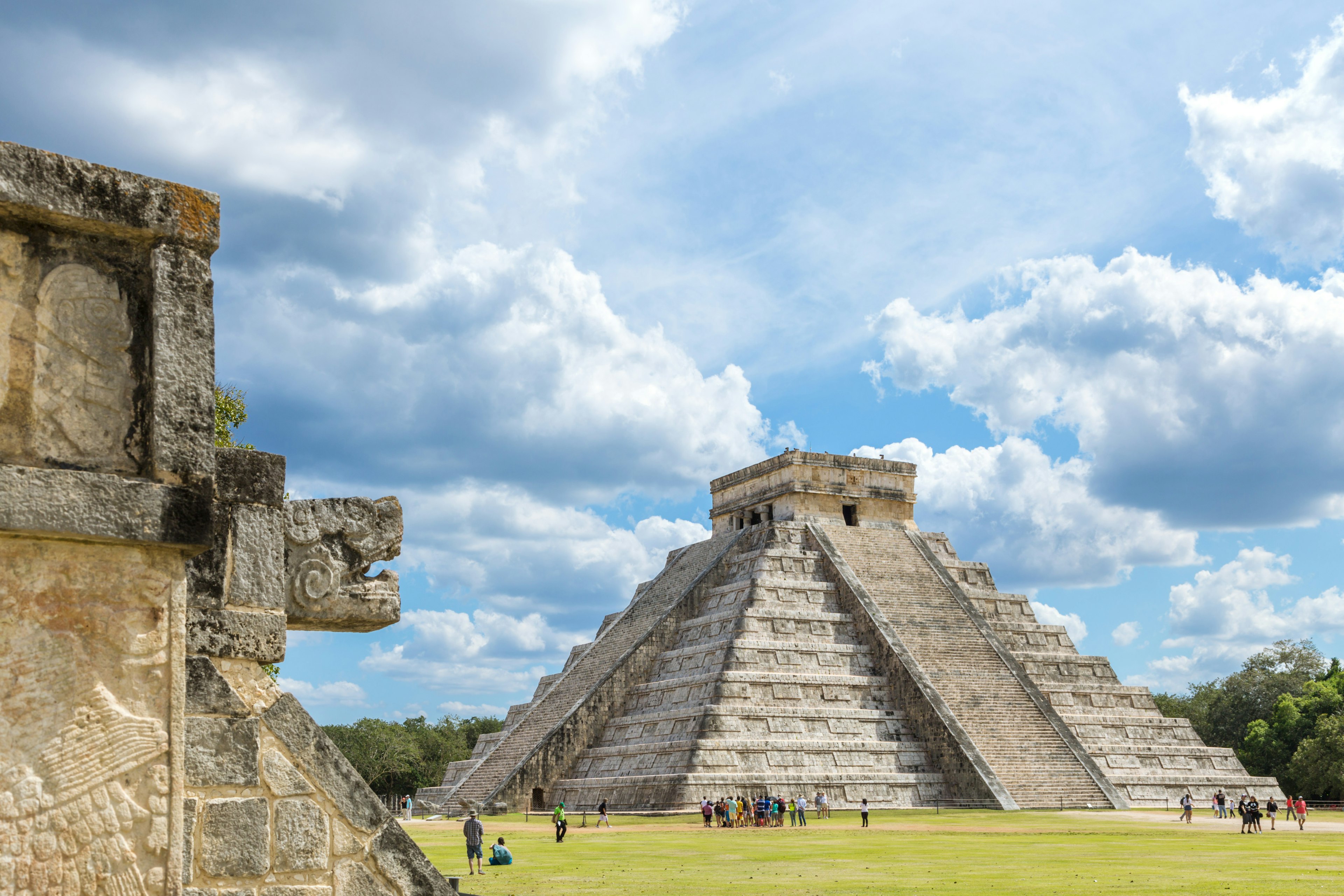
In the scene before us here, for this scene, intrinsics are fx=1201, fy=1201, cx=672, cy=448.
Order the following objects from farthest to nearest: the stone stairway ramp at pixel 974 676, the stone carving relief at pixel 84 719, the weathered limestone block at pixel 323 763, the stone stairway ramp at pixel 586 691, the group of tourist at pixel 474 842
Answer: the stone stairway ramp at pixel 586 691 → the stone stairway ramp at pixel 974 676 → the group of tourist at pixel 474 842 → the weathered limestone block at pixel 323 763 → the stone carving relief at pixel 84 719

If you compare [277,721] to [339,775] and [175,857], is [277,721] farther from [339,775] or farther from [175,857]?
[175,857]

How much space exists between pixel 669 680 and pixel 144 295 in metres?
27.9

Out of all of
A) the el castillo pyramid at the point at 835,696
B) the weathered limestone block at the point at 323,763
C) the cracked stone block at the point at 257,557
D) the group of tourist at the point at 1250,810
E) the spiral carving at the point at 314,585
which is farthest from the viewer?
the el castillo pyramid at the point at 835,696

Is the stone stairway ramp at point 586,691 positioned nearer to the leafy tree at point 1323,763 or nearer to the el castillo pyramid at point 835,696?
the el castillo pyramid at point 835,696

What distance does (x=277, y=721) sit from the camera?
4.13 metres

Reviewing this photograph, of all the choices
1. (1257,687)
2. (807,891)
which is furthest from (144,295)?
(1257,687)

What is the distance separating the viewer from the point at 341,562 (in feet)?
15.4

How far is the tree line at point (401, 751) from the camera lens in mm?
54875

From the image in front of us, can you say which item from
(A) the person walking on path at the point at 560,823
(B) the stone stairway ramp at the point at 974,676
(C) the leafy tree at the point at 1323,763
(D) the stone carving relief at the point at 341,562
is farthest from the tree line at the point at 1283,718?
(D) the stone carving relief at the point at 341,562

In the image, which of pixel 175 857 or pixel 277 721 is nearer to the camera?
Result: pixel 175 857

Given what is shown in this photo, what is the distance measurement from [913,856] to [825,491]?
66.5 ft

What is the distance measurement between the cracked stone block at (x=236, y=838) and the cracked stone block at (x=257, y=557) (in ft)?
2.40

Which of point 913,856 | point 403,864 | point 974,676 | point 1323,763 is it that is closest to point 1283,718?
point 1323,763

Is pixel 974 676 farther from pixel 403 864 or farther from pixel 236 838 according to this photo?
pixel 236 838
